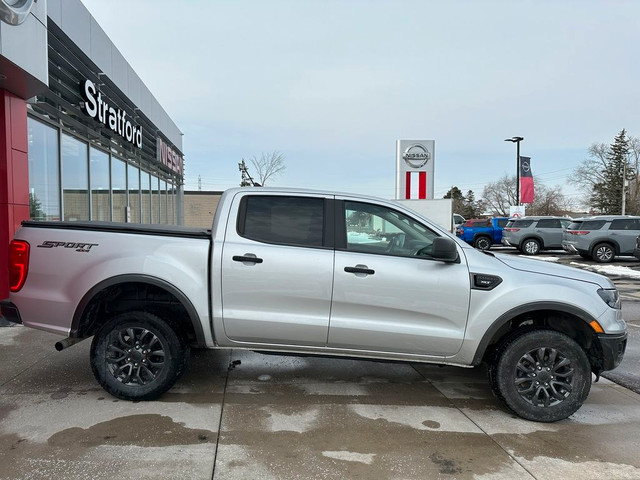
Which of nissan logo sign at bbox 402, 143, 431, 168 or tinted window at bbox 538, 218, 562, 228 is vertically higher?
nissan logo sign at bbox 402, 143, 431, 168

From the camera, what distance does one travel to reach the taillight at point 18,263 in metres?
4.05

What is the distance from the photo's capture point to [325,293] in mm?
3895

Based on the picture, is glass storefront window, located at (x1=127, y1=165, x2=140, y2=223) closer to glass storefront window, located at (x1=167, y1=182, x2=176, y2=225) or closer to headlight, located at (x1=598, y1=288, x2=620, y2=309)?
glass storefront window, located at (x1=167, y1=182, x2=176, y2=225)

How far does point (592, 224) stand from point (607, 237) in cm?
72

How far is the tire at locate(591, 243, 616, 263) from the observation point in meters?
17.0

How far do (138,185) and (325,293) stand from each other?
44.4 ft

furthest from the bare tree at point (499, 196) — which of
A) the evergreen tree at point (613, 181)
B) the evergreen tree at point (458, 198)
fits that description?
the evergreen tree at point (613, 181)

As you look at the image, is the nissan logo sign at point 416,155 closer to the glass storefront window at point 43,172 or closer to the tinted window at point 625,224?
the glass storefront window at point 43,172

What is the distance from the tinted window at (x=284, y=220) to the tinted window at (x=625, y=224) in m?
A: 16.7

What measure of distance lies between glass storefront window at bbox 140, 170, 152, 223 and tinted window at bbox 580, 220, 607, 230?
1615cm

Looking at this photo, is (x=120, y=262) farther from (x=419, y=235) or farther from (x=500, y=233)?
(x=500, y=233)

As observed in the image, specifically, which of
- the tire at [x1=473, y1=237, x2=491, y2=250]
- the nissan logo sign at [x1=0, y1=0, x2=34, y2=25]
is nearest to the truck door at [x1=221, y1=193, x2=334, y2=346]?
→ the nissan logo sign at [x1=0, y1=0, x2=34, y2=25]

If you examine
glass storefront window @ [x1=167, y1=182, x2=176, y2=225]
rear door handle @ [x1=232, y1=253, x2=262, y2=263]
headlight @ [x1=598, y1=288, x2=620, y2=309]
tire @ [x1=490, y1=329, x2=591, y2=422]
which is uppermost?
glass storefront window @ [x1=167, y1=182, x2=176, y2=225]

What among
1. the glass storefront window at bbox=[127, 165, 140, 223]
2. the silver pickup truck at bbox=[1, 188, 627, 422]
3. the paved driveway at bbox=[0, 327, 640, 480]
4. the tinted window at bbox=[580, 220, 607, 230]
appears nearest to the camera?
the paved driveway at bbox=[0, 327, 640, 480]
